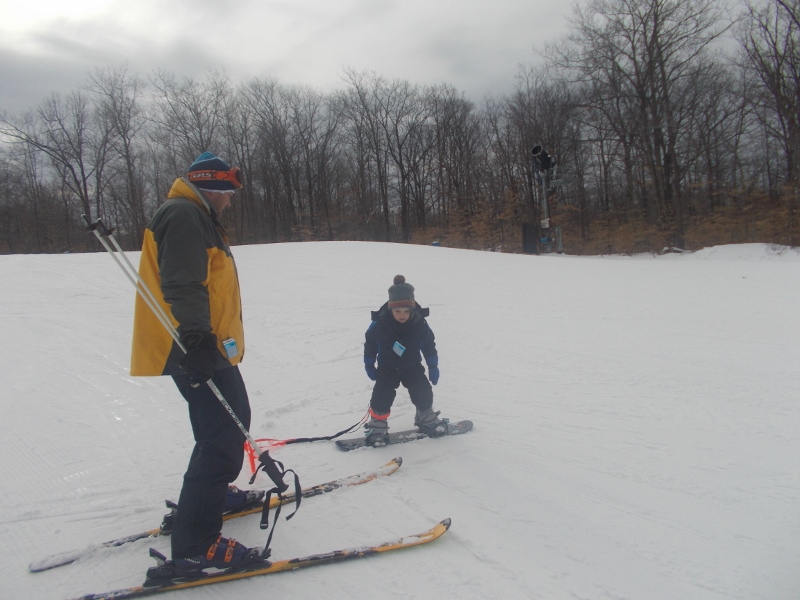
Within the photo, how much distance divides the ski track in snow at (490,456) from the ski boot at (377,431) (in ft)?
0.30

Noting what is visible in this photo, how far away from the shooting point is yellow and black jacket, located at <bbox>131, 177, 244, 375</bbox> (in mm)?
2166

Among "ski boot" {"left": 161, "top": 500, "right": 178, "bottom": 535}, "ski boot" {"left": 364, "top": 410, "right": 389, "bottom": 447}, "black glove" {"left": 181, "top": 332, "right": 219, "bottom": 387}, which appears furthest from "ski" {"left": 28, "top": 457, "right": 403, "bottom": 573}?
"black glove" {"left": 181, "top": 332, "right": 219, "bottom": 387}

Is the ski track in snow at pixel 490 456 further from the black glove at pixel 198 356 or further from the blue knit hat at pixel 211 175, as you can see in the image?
the blue knit hat at pixel 211 175

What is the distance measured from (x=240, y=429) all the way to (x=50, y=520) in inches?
55.4

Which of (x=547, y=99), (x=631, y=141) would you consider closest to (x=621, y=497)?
(x=631, y=141)

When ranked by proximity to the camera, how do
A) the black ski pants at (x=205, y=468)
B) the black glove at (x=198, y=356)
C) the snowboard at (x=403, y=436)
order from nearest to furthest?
the black glove at (x=198, y=356) < the black ski pants at (x=205, y=468) < the snowboard at (x=403, y=436)

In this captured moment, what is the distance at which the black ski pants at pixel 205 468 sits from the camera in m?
2.28

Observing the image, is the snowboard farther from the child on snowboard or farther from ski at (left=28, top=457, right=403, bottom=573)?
ski at (left=28, top=457, right=403, bottom=573)

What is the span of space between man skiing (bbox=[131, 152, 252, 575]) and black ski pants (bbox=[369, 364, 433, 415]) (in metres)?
1.56

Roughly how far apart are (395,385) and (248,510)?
1.51m

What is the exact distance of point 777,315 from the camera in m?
7.34

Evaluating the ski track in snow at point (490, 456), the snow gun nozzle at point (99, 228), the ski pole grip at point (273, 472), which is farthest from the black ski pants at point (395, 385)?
the snow gun nozzle at point (99, 228)

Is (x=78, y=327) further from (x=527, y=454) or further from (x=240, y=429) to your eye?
(x=527, y=454)

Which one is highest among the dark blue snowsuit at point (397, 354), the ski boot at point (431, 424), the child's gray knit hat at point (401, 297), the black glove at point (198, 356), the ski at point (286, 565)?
the child's gray knit hat at point (401, 297)
